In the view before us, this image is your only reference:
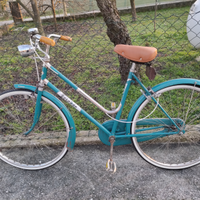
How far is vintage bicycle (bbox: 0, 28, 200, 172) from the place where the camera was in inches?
65.6

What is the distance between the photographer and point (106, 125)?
1950mm

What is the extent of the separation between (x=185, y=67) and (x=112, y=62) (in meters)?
1.50

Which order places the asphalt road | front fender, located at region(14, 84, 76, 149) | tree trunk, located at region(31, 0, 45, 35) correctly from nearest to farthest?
front fender, located at region(14, 84, 76, 149), the asphalt road, tree trunk, located at region(31, 0, 45, 35)

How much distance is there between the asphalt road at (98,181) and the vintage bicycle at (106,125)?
0.38ft

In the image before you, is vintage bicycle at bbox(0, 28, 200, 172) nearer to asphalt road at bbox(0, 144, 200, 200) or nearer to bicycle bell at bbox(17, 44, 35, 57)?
bicycle bell at bbox(17, 44, 35, 57)

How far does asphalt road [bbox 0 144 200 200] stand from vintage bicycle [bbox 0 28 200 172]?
0.11 meters

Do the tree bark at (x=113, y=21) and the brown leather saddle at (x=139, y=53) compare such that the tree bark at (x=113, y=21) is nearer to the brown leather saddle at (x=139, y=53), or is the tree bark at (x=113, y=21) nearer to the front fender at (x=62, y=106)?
the brown leather saddle at (x=139, y=53)

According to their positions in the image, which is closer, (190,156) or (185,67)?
(190,156)

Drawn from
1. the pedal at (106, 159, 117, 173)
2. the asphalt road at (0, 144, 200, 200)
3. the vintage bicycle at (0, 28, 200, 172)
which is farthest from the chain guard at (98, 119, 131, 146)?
the asphalt road at (0, 144, 200, 200)

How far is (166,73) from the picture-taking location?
140 inches

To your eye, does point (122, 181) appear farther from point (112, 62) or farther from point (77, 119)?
point (112, 62)

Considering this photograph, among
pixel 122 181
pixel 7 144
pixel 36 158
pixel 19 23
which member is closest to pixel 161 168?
pixel 122 181

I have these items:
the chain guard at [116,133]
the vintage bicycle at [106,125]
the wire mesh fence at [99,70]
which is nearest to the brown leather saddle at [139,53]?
the vintage bicycle at [106,125]

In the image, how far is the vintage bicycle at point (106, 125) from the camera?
167 centimetres
